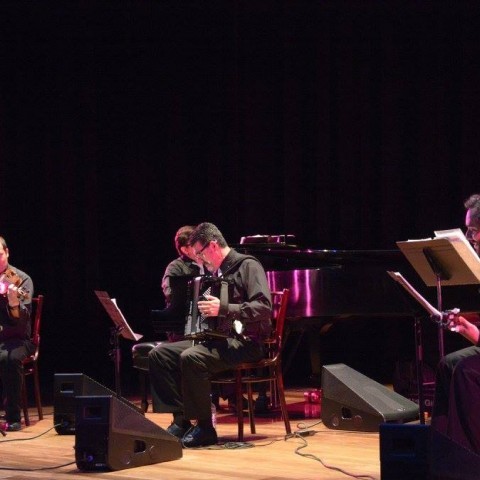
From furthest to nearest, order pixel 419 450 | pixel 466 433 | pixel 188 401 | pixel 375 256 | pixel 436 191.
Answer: pixel 436 191
pixel 375 256
pixel 188 401
pixel 466 433
pixel 419 450

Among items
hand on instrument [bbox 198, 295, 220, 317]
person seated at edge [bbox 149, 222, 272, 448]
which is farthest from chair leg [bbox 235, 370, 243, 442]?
hand on instrument [bbox 198, 295, 220, 317]

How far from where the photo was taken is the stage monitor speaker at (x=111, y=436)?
4535 millimetres

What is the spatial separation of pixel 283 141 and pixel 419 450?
5.90m

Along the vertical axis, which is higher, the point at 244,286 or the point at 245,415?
the point at 244,286

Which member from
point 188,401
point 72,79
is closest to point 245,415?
point 188,401

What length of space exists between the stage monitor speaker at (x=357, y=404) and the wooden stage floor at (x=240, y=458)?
0.07 m

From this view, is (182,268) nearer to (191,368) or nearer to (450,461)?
(191,368)

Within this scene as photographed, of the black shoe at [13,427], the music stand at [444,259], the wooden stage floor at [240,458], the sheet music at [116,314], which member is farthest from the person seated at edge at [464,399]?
the black shoe at [13,427]

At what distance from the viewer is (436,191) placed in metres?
8.42

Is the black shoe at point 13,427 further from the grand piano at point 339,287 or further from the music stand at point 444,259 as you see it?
the music stand at point 444,259

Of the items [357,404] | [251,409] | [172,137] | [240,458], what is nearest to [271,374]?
[251,409]

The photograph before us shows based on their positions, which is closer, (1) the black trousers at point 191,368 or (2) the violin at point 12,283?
(1) the black trousers at point 191,368

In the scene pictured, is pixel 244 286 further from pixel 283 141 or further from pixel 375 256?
pixel 283 141

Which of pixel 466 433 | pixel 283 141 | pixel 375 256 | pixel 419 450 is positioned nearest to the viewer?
pixel 419 450
